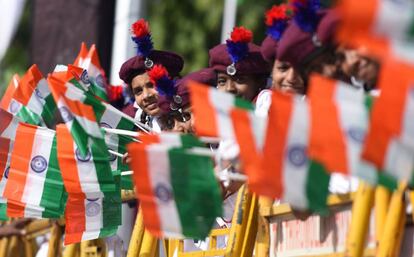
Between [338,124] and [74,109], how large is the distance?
6.64 feet

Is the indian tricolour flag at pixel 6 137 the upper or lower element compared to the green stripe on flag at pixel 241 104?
upper

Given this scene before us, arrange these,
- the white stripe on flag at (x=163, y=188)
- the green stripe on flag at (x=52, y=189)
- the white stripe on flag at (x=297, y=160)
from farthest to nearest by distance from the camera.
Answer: the green stripe on flag at (x=52, y=189) < the white stripe on flag at (x=163, y=188) < the white stripe on flag at (x=297, y=160)

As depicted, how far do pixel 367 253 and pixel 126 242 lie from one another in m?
3.58

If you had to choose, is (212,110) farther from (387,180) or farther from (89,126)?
(89,126)

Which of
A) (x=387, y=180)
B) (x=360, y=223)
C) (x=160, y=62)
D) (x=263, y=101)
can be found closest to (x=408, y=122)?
(x=387, y=180)

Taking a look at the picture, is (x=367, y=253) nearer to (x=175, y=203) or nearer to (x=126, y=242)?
(x=175, y=203)

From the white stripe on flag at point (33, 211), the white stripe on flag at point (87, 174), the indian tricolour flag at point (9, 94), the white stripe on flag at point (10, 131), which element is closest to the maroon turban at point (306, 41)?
the white stripe on flag at point (87, 174)

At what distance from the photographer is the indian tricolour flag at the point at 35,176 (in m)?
8.34

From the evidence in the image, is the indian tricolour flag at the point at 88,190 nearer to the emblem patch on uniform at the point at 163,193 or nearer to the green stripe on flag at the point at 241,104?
the emblem patch on uniform at the point at 163,193

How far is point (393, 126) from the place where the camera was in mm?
5367

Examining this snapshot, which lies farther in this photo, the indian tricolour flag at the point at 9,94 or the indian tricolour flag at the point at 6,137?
the indian tricolour flag at the point at 9,94

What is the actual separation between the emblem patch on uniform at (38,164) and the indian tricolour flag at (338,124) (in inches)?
114

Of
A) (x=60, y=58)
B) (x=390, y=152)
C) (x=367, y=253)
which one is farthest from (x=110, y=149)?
(x=60, y=58)

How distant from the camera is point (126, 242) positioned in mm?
9547
